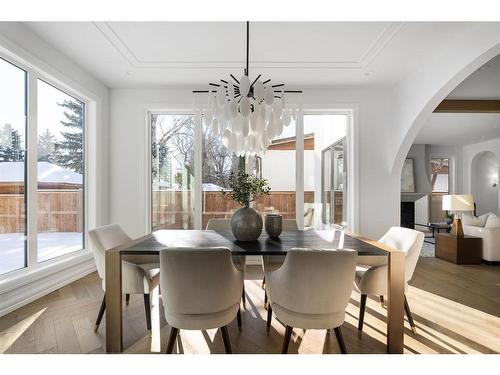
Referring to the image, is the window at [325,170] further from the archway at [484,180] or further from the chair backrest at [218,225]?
the archway at [484,180]

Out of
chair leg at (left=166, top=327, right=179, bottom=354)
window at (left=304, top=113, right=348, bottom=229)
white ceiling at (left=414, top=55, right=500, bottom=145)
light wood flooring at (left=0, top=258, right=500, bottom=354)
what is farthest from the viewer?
window at (left=304, top=113, right=348, bottom=229)

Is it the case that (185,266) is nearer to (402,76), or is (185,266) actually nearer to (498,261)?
(402,76)

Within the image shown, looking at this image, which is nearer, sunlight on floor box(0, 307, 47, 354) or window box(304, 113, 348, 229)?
sunlight on floor box(0, 307, 47, 354)

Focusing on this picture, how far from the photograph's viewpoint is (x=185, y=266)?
1.42 meters

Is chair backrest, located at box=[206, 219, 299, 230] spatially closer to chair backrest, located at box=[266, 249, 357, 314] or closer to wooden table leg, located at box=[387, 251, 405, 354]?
wooden table leg, located at box=[387, 251, 405, 354]

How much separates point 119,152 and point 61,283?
1875 millimetres

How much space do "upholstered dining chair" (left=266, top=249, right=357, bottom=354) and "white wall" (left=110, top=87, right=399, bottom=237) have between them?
107 inches

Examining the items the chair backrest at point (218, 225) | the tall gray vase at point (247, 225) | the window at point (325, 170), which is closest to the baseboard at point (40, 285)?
the chair backrest at point (218, 225)

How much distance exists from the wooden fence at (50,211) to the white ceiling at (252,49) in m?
1.63

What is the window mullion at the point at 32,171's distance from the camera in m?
2.66

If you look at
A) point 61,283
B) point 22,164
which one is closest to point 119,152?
point 22,164

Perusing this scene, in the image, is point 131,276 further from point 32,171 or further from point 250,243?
point 32,171

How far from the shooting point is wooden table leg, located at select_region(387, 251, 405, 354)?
170 cm

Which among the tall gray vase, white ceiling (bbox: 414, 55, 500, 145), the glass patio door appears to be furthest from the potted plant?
white ceiling (bbox: 414, 55, 500, 145)
